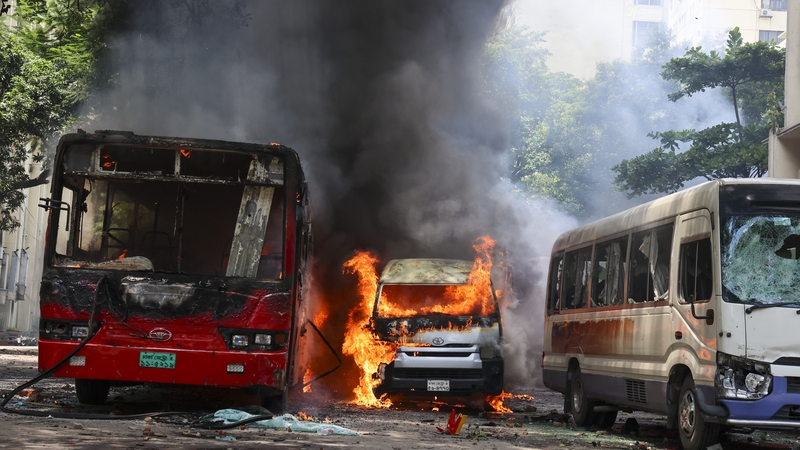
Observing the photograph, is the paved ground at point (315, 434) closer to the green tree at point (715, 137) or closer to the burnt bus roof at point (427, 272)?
the burnt bus roof at point (427, 272)

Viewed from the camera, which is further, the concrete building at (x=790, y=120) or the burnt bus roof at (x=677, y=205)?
the concrete building at (x=790, y=120)

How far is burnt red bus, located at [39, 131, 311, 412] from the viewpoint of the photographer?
30.2ft

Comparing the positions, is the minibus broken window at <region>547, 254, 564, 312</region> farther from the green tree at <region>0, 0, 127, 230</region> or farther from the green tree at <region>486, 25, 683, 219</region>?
the green tree at <region>486, 25, 683, 219</region>

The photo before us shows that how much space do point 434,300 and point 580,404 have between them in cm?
261

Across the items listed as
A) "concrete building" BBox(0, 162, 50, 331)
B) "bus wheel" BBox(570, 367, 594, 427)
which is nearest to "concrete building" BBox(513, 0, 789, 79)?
"concrete building" BBox(0, 162, 50, 331)

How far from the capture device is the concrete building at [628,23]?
6875 cm

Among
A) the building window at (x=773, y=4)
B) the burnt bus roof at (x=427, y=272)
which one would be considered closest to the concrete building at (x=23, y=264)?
the burnt bus roof at (x=427, y=272)

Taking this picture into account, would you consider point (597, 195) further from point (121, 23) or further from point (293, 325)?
point (293, 325)

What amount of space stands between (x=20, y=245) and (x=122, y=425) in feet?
135

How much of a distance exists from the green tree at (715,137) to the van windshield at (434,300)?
14.1 metres

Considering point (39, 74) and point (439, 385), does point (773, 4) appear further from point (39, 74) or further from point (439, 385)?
point (439, 385)

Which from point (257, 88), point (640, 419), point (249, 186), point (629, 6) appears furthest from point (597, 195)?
point (629, 6)

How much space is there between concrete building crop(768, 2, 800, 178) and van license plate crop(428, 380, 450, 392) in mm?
10084

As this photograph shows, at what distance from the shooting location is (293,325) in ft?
31.9
